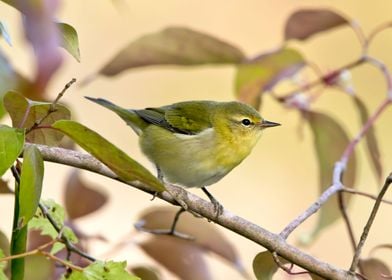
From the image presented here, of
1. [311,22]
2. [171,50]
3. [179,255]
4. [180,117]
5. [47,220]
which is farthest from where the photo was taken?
[180,117]

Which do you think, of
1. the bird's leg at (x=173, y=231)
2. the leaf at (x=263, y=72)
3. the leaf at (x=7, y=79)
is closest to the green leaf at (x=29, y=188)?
the leaf at (x=7, y=79)

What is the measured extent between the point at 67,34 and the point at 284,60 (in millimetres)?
818

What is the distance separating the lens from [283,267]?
100cm

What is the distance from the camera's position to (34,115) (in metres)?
0.95

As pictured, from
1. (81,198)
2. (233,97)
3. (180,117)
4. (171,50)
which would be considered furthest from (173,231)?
(233,97)

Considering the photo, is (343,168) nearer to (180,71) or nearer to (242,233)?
(242,233)

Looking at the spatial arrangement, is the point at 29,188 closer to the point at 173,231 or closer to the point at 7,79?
the point at 7,79

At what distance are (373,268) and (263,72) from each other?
1.61ft

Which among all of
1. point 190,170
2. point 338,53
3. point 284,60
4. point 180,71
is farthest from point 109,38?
point 284,60

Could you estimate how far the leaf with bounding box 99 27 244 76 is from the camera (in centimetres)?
146

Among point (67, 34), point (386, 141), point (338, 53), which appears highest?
point (67, 34)

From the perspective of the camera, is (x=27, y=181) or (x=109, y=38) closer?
(x=27, y=181)

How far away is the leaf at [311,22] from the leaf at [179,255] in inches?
19.6

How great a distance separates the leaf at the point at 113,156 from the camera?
2.40 feet
